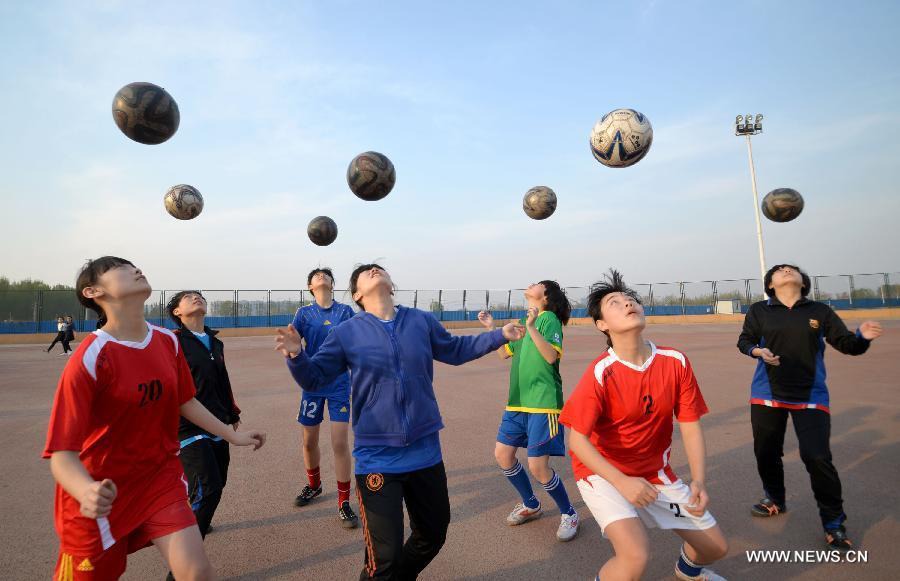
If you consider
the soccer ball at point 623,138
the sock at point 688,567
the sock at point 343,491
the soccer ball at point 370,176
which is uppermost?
the soccer ball at point 623,138

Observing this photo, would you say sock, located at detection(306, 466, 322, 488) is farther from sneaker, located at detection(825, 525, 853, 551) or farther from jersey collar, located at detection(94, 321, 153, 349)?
sneaker, located at detection(825, 525, 853, 551)

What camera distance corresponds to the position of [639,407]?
271cm

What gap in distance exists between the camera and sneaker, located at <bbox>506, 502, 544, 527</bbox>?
13.1ft

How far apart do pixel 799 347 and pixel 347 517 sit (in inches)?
150

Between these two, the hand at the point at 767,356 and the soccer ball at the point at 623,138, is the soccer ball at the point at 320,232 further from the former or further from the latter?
the hand at the point at 767,356

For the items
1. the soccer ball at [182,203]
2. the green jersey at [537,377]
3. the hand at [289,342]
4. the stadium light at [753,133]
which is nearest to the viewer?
the hand at [289,342]

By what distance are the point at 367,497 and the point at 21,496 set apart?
4237 millimetres

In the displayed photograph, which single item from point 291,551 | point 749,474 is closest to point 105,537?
point 291,551

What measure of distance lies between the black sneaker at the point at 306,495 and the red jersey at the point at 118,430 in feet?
7.01

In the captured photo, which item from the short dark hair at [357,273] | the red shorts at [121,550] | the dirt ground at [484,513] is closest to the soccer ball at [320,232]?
the dirt ground at [484,513]

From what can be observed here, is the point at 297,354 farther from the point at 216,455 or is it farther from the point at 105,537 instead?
the point at 216,455

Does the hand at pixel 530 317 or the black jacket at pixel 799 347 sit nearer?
the hand at pixel 530 317

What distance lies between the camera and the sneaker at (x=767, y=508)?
12.9 feet

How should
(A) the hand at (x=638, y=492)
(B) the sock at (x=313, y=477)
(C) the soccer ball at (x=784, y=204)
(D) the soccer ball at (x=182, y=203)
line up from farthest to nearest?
1. (D) the soccer ball at (x=182, y=203)
2. (C) the soccer ball at (x=784, y=204)
3. (B) the sock at (x=313, y=477)
4. (A) the hand at (x=638, y=492)
